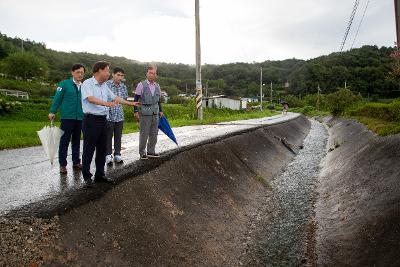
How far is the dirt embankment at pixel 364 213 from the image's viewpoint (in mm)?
5992

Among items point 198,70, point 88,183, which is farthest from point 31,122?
point 88,183

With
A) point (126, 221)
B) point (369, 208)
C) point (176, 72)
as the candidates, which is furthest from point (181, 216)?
point (176, 72)

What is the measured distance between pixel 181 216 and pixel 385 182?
4.73 metres

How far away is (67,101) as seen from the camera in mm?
7969

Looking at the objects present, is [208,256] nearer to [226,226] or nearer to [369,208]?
[226,226]

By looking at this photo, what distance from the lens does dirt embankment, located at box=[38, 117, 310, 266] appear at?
502cm

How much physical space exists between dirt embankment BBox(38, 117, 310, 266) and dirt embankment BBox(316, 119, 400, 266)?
175cm

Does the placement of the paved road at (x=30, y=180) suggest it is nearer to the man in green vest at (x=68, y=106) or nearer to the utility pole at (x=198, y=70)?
the man in green vest at (x=68, y=106)

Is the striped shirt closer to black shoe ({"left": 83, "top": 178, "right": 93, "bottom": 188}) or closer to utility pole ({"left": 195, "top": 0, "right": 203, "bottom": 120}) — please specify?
black shoe ({"left": 83, "top": 178, "right": 93, "bottom": 188})

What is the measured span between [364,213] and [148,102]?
523 centimetres

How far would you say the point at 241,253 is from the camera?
714 cm

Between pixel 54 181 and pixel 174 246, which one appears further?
pixel 54 181

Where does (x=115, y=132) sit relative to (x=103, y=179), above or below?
above

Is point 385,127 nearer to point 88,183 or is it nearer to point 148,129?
point 148,129
